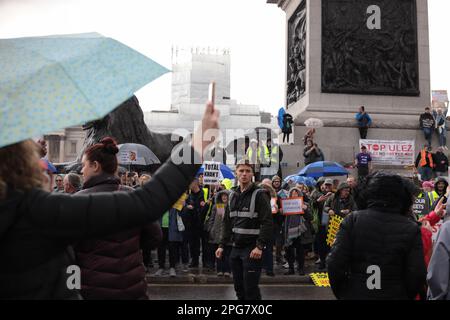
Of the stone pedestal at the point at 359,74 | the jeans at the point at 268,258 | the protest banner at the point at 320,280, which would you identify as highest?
the stone pedestal at the point at 359,74

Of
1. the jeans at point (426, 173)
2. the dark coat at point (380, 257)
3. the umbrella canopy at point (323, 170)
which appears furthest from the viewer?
the jeans at point (426, 173)

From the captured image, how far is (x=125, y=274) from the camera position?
140 inches

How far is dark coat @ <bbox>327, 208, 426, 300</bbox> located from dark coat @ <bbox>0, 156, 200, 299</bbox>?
1.88 meters

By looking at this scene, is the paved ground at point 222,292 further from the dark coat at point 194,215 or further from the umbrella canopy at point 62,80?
the umbrella canopy at point 62,80

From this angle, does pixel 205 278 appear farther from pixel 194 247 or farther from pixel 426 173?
pixel 426 173

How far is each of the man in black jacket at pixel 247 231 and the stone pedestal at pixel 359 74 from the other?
15.0 m

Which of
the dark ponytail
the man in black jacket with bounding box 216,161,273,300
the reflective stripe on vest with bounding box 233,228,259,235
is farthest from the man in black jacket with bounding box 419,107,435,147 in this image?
the dark ponytail

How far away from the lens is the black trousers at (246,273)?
607 cm

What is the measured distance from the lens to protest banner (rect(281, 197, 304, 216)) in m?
11.4

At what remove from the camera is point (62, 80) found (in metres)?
2.36

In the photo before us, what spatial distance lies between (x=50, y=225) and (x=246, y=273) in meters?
4.10

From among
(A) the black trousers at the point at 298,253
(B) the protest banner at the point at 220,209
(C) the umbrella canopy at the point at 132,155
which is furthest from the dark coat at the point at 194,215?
(C) the umbrella canopy at the point at 132,155

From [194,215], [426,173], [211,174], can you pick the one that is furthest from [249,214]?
[426,173]
